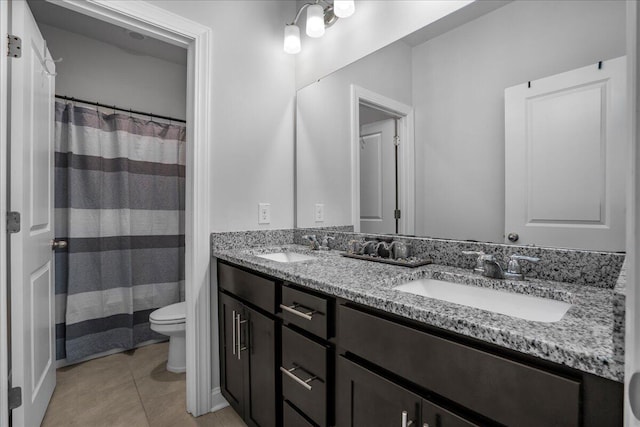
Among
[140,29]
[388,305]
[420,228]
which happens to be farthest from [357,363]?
[140,29]

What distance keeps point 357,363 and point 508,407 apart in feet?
1.31

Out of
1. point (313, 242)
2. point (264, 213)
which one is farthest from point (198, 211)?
→ point (313, 242)

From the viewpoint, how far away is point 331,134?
6.27 ft

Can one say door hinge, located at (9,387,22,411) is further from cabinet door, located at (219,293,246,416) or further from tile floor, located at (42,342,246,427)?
cabinet door, located at (219,293,246,416)

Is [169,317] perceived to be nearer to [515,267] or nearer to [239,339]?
[239,339]

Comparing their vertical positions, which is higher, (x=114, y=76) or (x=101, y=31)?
(x=101, y=31)

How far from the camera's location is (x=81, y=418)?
5.34ft

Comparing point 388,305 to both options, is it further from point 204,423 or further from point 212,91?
point 212,91

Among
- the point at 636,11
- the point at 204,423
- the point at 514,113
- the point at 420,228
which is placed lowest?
the point at 204,423

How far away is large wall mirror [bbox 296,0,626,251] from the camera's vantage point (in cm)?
94

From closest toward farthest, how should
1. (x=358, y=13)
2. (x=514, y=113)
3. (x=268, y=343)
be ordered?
(x=514, y=113) < (x=268, y=343) < (x=358, y=13)

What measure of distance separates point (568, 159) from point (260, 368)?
1359 millimetres

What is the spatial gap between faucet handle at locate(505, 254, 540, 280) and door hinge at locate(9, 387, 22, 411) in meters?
1.98

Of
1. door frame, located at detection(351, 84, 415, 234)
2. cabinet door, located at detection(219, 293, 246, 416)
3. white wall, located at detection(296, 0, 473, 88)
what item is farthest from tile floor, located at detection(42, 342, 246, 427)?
white wall, located at detection(296, 0, 473, 88)
